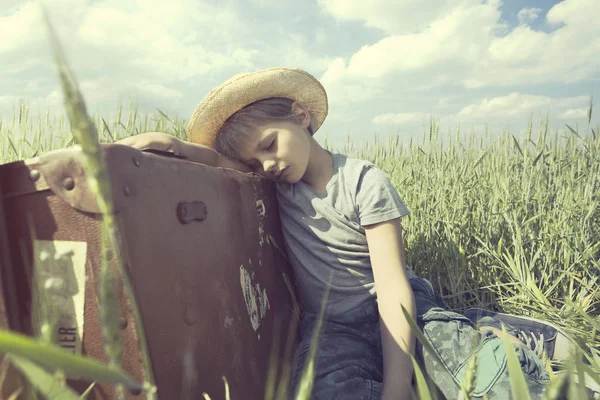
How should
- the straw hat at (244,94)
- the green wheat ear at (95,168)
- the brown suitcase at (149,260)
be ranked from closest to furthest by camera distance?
the green wheat ear at (95,168) < the brown suitcase at (149,260) < the straw hat at (244,94)

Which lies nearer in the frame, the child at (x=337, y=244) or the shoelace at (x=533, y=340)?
the child at (x=337, y=244)

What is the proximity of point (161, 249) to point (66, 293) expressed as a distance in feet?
0.56

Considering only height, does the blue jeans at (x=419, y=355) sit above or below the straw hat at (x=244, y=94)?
below

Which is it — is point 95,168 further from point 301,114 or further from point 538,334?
point 538,334

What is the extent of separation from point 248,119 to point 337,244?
52 cm

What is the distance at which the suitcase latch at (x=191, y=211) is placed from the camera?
3.05 ft

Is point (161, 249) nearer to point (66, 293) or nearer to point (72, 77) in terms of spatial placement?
point (66, 293)

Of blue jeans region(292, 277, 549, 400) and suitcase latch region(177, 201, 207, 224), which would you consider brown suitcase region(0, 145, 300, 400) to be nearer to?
suitcase latch region(177, 201, 207, 224)

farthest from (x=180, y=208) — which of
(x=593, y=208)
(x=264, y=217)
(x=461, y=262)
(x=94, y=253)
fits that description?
(x=593, y=208)

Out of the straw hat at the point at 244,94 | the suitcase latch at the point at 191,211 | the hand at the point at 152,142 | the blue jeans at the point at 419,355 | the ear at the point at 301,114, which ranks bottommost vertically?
the blue jeans at the point at 419,355

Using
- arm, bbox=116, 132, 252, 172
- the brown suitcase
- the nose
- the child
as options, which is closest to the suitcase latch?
the brown suitcase

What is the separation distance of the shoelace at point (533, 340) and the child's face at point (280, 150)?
110 cm

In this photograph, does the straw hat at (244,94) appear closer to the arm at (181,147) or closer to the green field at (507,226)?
the arm at (181,147)

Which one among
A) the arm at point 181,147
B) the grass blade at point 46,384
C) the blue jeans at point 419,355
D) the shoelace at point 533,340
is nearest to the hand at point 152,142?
the arm at point 181,147
